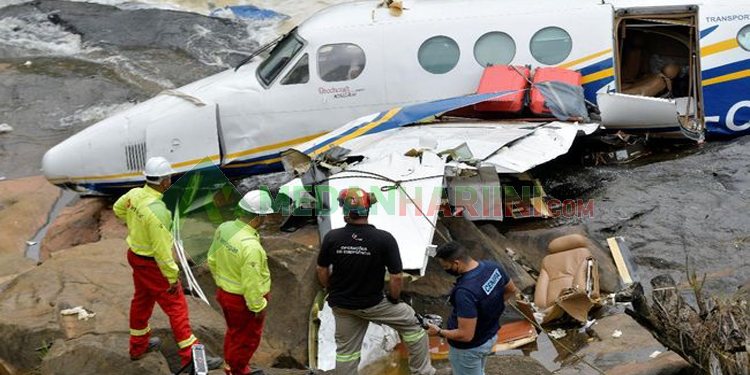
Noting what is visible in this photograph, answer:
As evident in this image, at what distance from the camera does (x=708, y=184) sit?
11.8m

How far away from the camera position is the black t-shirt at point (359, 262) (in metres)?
6.98

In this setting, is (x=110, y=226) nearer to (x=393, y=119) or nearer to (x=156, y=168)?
(x=393, y=119)

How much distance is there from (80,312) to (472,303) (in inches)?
153

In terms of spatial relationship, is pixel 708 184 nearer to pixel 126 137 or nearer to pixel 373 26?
pixel 373 26

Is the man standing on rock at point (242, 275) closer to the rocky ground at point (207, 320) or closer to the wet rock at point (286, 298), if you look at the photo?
the rocky ground at point (207, 320)

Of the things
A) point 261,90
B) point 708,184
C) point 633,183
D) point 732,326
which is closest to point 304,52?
point 261,90

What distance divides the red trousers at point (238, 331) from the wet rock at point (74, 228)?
5.99 meters

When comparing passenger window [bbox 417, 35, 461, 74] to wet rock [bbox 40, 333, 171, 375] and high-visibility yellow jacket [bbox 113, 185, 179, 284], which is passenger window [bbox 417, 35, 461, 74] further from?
wet rock [bbox 40, 333, 171, 375]

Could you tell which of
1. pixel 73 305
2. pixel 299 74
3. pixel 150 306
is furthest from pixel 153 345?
pixel 299 74

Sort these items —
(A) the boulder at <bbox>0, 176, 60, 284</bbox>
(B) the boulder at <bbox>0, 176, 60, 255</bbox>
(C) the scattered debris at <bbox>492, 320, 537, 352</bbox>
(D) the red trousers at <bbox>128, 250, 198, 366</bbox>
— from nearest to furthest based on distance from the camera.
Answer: (D) the red trousers at <bbox>128, 250, 198, 366</bbox>
(C) the scattered debris at <bbox>492, 320, 537, 352</bbox>
(A) the boulder at <bbox>0, 176, 60, 284</bbox>
(B) the boulder at <bbox>0, 176, 60, 255</bbox>

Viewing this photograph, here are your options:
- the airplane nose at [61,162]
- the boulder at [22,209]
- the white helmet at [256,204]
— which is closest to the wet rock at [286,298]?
the white helmet at [256,204]

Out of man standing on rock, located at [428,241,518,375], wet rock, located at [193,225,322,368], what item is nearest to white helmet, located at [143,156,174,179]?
wet rock, located at [193,225,322,368]

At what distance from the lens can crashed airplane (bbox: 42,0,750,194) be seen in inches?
491

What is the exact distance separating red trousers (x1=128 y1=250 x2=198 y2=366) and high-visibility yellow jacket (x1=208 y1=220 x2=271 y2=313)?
0.57m
